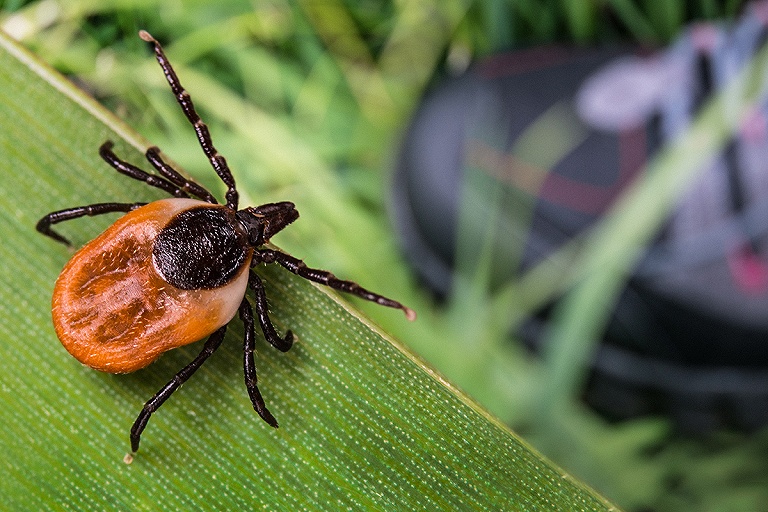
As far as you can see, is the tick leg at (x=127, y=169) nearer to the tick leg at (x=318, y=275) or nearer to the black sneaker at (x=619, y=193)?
the tick leg at (x=318, y=275)

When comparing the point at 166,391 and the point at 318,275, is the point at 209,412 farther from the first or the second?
the point at 318,275

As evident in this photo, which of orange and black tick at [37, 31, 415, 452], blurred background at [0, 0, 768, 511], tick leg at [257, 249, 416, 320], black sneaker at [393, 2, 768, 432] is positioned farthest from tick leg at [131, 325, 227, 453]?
black sneaker at [393, 2, 768, 432]

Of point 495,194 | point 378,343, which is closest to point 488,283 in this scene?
point 495,194

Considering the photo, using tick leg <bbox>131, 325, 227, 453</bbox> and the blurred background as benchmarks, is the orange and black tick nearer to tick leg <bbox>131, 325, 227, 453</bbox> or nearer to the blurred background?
tick leg <bbox>131, 325, 227, 453</bbox>

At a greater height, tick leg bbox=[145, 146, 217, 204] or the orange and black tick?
tick leg bbox=[145, 146, 217, 204]

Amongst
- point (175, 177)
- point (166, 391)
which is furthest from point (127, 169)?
point (166, 391)

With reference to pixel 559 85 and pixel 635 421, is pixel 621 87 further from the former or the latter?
pixel 635 421

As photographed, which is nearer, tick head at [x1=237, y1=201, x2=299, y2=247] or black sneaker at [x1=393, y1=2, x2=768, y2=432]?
tick head at [x1=237, y1=201, x2=299, y2=247]

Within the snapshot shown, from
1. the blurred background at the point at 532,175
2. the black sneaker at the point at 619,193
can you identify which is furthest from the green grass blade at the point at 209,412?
the black sneaker at the point at 619,193
